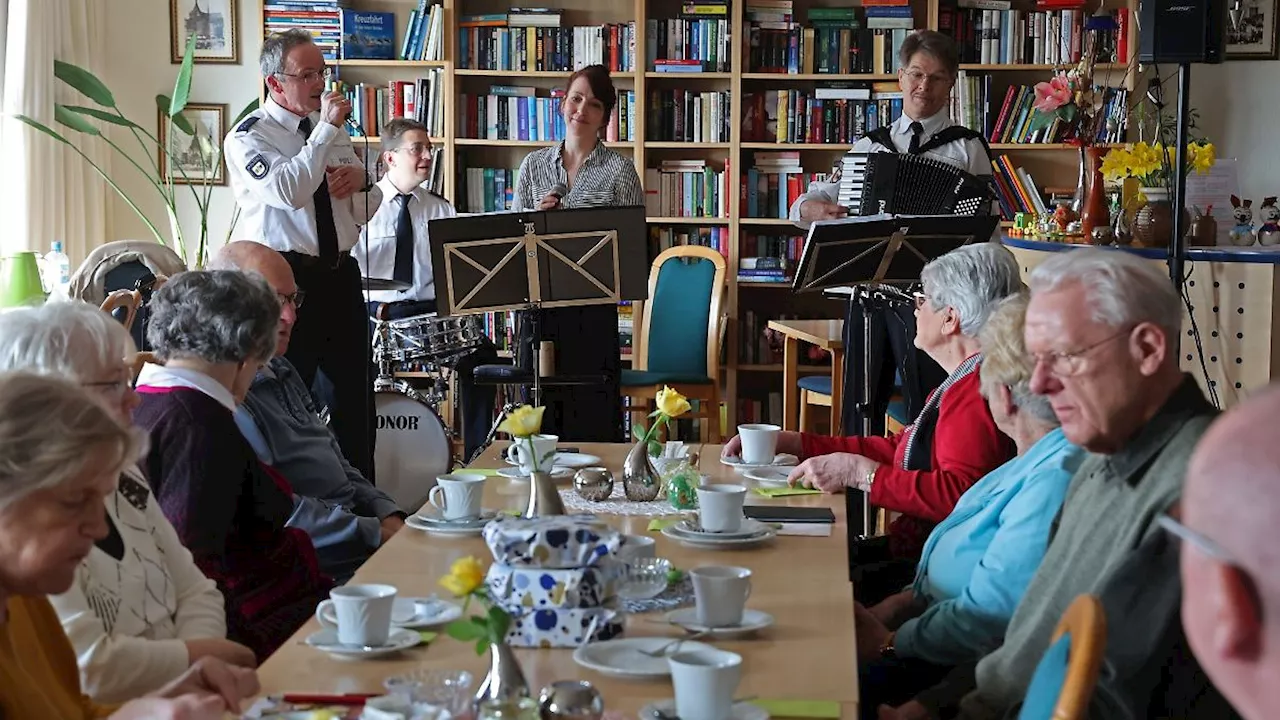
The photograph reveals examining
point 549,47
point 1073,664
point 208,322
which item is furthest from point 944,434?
point 549,47

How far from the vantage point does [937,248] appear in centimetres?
448

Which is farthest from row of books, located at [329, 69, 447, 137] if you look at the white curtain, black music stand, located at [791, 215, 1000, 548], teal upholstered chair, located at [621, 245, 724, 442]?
black music stand, located at [791, 215, 1000, 548]

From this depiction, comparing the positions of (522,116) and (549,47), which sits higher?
(549,47)

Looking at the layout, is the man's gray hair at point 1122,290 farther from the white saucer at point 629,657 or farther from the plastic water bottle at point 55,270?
the plastic water bottle at point 55,270

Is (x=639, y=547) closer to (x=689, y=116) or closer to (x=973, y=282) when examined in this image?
(x=973, y=282)

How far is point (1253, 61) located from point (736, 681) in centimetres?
555

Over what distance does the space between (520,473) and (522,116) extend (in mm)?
3919

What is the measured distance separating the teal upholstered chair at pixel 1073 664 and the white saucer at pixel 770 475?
132 centimetres

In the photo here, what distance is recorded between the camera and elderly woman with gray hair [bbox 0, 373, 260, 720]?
1476 mm

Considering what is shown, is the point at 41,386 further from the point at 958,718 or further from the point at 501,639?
the point at 958,718

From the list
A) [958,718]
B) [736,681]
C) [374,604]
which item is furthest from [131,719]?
[958,718]

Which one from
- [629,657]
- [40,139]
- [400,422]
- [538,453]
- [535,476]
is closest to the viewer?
[629,657]

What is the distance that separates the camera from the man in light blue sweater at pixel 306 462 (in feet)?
9.44

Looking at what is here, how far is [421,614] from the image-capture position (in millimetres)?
1923
